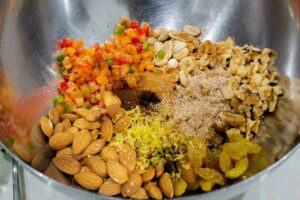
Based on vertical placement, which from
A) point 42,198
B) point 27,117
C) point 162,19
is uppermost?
point 162,19

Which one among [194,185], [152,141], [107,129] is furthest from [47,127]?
[194,185]

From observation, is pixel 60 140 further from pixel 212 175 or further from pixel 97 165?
pixel 212 175

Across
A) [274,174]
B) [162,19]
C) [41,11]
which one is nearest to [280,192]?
[274,174]

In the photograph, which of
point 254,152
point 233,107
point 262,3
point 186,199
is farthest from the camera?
point 262,3

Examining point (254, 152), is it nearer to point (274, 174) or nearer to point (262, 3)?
point (274, 174)

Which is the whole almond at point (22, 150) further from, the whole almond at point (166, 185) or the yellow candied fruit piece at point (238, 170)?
the yellow candied fruit piece at point (238, 170)

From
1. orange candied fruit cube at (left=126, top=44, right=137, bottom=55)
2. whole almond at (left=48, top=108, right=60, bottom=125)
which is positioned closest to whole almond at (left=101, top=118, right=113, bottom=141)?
whole almond at (left=48, top=108, right=60, bottom=125)

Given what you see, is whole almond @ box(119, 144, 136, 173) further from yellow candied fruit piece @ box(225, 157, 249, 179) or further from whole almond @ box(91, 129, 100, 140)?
yellow candied fruit piece @ box(225, 157, 249, 179)
